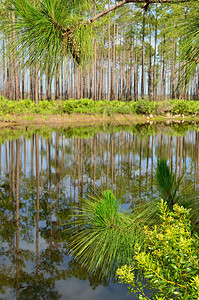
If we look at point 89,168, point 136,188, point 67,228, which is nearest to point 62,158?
point 89,168

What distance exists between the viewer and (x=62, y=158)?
9836 millimetres

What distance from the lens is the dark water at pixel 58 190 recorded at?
2.83 metres

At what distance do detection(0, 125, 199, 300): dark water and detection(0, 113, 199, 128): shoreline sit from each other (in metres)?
6.29

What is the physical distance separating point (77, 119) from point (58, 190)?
686 inches

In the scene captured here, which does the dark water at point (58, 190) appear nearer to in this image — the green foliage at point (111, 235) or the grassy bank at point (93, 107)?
the green foliage at point (111, 235)

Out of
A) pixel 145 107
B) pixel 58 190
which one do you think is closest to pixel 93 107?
pixel 145 107

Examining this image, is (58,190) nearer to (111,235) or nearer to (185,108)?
(111,235)

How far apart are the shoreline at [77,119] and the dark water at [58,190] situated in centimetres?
629

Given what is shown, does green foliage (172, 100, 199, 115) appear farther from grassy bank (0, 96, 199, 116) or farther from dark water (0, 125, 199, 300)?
dark water (0, 125, 199, 300)

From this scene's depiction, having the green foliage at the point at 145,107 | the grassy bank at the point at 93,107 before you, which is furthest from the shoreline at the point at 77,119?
the green foliage at the point at 145,107

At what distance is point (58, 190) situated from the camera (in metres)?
6.24

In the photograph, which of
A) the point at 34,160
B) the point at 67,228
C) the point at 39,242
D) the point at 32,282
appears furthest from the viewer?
the point at 34,160

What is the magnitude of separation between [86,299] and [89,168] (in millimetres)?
5711

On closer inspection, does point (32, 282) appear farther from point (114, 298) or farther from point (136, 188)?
point (136, 188)
